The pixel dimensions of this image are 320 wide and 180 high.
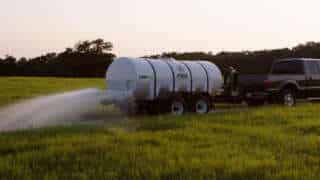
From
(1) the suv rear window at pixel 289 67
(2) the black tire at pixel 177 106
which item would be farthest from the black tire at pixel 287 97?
(2) the black tire at pixel 177 106

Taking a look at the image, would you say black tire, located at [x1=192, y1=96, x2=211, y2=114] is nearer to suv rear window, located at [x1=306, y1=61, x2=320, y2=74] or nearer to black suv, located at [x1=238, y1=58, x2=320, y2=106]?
black suv, located at [x1=238, y1=58, x2=320, y2=106]

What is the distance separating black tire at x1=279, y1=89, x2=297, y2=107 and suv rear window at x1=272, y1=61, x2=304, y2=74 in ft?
3.09

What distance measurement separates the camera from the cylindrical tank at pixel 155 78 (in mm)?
22484

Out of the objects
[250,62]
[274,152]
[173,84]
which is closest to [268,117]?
[173,84]

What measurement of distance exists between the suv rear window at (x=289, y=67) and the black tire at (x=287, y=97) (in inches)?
37.1

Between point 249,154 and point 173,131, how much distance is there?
3734mm

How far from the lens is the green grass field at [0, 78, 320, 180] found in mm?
10469

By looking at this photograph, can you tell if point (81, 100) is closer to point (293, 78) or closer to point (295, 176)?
point (293, 78)

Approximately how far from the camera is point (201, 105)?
78.8 ft

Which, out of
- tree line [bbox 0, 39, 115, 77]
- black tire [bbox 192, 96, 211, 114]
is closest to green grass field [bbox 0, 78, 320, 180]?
black tire [bbox 192, 96, 211, 114]

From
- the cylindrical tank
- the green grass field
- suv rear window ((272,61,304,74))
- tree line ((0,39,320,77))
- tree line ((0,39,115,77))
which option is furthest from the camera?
tree line ((0,39,115,77))

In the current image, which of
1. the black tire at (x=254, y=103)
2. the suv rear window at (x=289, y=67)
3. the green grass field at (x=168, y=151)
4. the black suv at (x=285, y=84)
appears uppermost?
the suv rear window at (x=289, y=67)

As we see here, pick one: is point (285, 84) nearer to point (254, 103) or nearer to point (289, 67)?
point (289, 67)

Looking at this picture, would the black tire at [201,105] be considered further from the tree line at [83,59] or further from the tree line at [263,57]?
the tree line at [83,59]
